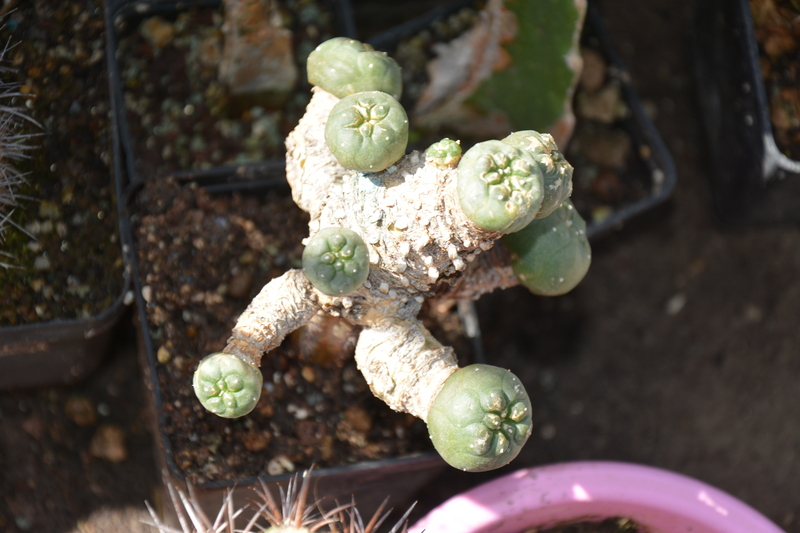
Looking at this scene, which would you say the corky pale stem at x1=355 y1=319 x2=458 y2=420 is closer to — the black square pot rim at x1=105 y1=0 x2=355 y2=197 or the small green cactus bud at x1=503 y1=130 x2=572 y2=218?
the small green cactus bud at x1=503 y1=130 x2=572 y2=218

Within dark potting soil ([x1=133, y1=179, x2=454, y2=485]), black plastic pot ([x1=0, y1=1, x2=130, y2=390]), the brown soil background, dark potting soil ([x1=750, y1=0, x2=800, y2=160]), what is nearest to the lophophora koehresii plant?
dark potting soil ([x1=133, y1=179, x2=454, y2=485])

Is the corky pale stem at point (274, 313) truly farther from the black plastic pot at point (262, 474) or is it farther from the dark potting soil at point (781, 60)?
the dark potting soil at point (781, 60)

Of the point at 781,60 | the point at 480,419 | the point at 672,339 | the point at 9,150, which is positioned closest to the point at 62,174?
→ the point at 9,150

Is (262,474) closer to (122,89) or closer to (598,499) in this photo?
(598,499)

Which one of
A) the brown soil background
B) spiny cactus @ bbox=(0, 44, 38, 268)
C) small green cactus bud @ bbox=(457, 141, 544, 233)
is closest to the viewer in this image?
small green cactus bud @ bbox=(457, 141, 544, 233)

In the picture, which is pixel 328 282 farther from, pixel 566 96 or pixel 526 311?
pixel 526 311

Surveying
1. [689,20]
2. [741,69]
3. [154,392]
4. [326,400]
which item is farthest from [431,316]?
[689,20]
